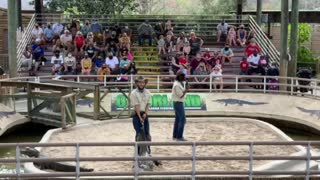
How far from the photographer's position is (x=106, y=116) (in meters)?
16.5

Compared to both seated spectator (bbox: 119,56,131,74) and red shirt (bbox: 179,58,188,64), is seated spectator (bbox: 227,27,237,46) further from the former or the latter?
seated spectator (bbox: 119,56,131,74)

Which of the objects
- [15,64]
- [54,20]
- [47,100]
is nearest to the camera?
[47,100]

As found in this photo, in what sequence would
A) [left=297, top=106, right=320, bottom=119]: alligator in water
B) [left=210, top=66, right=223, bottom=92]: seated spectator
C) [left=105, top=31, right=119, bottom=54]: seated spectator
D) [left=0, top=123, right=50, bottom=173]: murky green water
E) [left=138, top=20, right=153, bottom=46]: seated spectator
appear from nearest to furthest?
1. [left=0, top=123, right=50, bottom=173]: murky green water
2. [left=297, top=106, right=320, bottom=119]: alligator in water
3. [left=210, top=66, right=223, bottom=92]: seated spectator
4. [left=105, top=31, right=119, bottom=54]: seated spectator
5. [left=138, top=20, right=153, bottom=46]: seated spectator

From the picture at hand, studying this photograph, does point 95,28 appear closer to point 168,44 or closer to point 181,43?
point 168,44

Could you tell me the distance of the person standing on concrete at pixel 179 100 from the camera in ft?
38.8

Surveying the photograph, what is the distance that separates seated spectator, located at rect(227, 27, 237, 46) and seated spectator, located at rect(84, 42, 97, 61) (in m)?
5.75

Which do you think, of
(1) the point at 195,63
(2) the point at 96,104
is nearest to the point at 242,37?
(1) the point at 195,63

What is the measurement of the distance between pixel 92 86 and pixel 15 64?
530cm

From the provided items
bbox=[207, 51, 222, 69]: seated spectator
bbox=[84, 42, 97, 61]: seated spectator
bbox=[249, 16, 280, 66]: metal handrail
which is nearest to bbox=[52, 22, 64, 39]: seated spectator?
bbox=[84, 42, 97, 61]: seated spectator

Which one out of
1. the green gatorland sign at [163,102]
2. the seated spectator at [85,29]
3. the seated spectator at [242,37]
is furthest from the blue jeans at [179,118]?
the seated spectator at [85,29]

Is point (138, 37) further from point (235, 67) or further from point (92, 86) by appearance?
point (92, 86)

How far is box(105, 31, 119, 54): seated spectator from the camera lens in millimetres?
22422

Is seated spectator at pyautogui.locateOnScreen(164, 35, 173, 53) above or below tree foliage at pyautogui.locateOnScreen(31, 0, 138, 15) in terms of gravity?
below

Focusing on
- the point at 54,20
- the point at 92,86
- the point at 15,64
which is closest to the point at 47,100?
the point at 92,86
